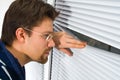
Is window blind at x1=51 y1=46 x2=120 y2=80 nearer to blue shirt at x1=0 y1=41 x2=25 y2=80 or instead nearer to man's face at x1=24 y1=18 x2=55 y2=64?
man's face at x1=24 y1=18 x2=55 y2=64

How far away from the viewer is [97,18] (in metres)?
1.21

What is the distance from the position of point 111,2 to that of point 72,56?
1.93 feet

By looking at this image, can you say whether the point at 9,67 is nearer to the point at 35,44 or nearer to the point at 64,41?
the point at 35,44

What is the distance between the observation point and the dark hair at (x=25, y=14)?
1.42 m

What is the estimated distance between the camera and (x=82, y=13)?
1375 mm

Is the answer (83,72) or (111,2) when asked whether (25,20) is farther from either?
(111,2)

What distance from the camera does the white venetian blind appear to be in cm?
106

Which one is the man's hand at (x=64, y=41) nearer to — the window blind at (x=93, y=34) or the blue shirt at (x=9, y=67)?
the window blind at (x=93, y=34)

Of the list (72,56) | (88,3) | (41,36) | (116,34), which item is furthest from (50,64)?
(116,34)

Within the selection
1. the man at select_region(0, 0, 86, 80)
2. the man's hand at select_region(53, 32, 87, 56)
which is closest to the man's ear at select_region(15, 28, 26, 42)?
the man at select_region(0, 0, 86, 80)

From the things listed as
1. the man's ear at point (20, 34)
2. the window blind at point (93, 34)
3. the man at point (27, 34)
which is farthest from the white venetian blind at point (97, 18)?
the man's ear at point (20, 34)

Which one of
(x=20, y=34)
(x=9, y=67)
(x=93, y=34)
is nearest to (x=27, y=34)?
(x=20, y=34)

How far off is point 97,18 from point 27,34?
41 centimetres

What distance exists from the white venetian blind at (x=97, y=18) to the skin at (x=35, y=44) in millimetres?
92
